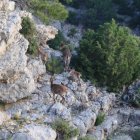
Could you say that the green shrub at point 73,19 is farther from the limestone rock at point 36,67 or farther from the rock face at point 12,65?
the rock face at point 12,65

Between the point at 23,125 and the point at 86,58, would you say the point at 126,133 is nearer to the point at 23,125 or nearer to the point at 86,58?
the point at 86,58

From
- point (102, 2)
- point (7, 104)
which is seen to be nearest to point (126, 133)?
point (7, 104)

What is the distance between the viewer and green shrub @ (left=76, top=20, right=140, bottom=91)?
3956 cm

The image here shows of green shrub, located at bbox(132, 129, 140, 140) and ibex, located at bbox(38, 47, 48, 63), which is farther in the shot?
ibex, located at bbox(38, 47, 48, 63)

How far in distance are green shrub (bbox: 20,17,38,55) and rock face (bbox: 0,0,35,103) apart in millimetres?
3276

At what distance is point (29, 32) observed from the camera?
35.3 metres

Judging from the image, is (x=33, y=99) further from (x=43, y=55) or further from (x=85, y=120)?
(x=43, y=55)

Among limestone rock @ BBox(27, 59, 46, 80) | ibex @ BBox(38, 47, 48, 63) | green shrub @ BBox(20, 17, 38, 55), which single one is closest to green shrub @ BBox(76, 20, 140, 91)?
ibex @ BBox(38, 47, 48, 63)

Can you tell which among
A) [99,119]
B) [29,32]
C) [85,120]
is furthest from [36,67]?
[99,119]

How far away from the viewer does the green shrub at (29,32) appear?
3494cm

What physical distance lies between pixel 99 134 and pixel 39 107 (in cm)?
508

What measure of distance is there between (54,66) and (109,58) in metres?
5.19

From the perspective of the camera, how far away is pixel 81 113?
33.6 metres

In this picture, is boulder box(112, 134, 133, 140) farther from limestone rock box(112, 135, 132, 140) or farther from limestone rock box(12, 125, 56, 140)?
limestone rock box(12, 125, 56, 140)
